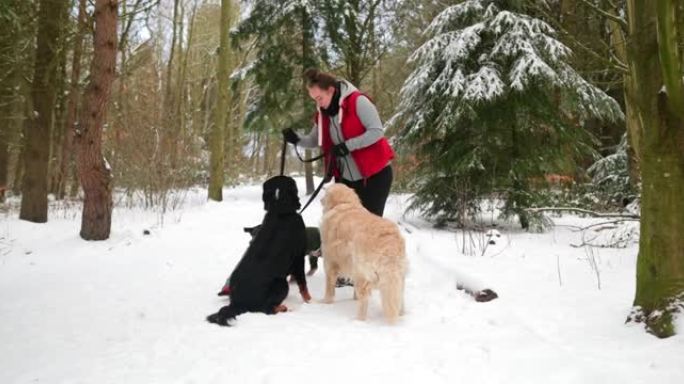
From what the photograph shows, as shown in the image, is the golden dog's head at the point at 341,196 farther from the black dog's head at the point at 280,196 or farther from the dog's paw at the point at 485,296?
the dog's paw at the point at 485,296

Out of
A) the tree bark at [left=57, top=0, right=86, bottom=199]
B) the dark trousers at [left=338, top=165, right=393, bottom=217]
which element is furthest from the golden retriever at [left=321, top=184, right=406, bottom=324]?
the tree bark at [left=57, top=0, right=86, bottom=199]

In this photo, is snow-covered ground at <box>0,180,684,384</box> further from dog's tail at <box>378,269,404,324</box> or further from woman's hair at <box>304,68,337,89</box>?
woman's hair at <box>304,68,337,89</box>

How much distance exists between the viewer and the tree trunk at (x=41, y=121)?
9.05 metres

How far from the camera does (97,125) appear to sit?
7125 millimetres

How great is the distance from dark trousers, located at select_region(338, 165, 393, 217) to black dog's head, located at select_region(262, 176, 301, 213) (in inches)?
27.9

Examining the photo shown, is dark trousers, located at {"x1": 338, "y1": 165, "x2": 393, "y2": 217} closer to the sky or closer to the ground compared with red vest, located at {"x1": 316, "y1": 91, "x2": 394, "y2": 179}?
closer to the ground

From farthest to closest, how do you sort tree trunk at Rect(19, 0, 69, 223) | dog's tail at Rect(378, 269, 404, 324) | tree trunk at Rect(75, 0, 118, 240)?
1. tree trunk at Rect(19, 0, 69, 223)
2. tree trunk at Rect(75, 0, 118, 240)
3. dog's tail at Rect(378, 269, 404, 324)

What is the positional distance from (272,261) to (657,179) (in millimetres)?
2985

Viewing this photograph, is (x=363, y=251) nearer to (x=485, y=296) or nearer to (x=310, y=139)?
(x=485, y=296)

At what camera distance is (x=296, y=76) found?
47.4 ft

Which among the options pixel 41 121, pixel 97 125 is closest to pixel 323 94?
pixel 97 125

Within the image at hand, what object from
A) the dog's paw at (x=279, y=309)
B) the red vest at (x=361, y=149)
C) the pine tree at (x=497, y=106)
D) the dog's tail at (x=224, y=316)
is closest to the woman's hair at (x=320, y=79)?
the red vest at (x=361, y=149)

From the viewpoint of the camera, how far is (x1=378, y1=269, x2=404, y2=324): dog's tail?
12.0 ft

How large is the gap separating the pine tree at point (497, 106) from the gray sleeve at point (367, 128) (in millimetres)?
3845
